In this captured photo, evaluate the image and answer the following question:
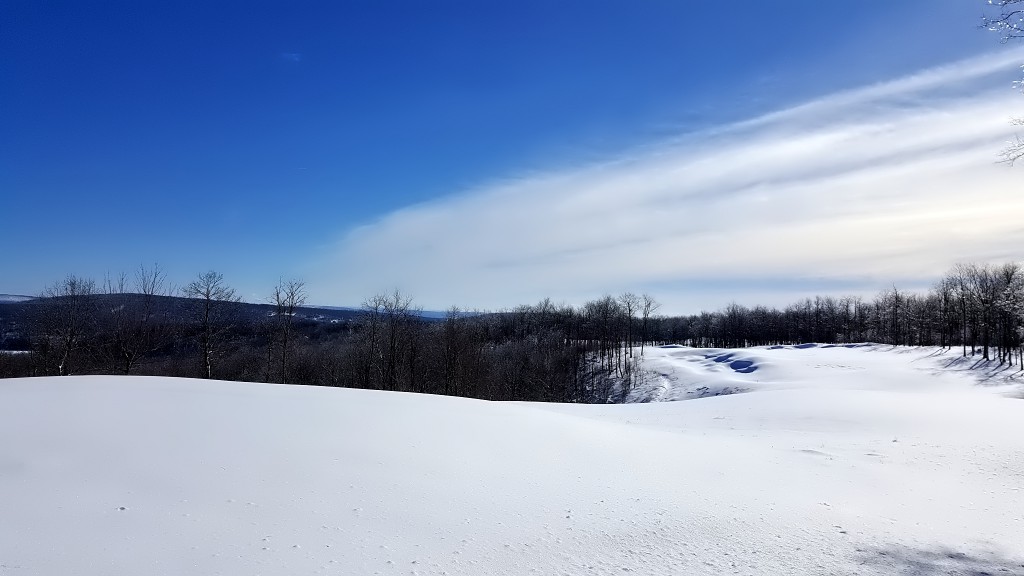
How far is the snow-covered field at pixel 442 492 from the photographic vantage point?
417 cm

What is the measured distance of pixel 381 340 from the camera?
3675cm

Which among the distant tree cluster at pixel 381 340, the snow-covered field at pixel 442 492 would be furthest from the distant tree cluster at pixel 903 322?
the snow-covered field at pixel 442 492

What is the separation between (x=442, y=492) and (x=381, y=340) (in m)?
32.2

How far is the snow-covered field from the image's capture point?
4168 mm

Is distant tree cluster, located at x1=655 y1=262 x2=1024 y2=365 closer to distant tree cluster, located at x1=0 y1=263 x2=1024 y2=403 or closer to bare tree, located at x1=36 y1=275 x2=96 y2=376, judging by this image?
distant tree cluster, located at x1=0 y1=263 x2=1024 y2=403

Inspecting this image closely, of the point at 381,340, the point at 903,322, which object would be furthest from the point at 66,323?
→ the point at 903,322

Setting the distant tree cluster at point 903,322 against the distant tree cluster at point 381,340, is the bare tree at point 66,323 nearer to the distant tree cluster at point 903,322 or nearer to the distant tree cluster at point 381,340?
the distant tree cluster at point 381,340

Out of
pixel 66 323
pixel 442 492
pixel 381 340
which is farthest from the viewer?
pixel 381 340

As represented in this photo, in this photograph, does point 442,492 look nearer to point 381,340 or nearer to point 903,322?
point 381,340

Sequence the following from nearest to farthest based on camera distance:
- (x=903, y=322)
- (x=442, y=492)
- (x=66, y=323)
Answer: (x=442, y=492) < (x=66, y=323) < (x=903, y=322)

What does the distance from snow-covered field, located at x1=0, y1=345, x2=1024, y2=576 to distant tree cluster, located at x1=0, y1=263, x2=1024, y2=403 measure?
16824mm

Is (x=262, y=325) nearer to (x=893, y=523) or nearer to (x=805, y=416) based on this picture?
(x=805, y=416)

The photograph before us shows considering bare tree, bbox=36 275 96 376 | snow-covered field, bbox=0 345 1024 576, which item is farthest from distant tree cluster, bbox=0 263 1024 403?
snow-covered field, bbox=0 345 1024 576

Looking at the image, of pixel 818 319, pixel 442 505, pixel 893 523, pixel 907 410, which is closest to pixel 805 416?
pixel 907 410
